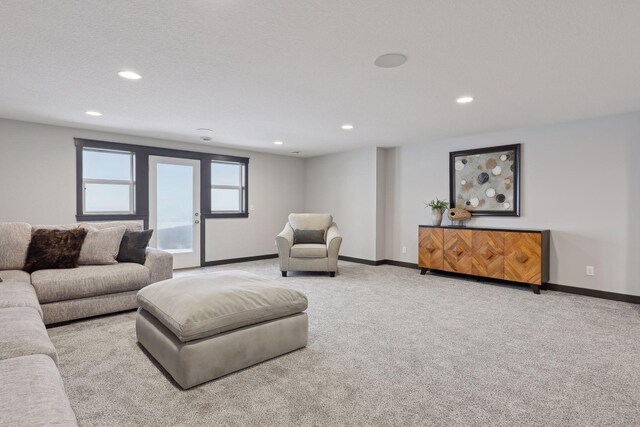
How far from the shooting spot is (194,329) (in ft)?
6.70

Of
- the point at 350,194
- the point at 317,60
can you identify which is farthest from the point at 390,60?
the point at 350,194

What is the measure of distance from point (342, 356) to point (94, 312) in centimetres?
249

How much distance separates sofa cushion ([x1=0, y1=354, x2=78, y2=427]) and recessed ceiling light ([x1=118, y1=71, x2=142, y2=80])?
232cm

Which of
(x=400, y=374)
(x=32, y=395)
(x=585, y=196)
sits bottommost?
(x=400, y=374)

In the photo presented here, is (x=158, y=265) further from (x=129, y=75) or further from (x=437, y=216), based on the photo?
(x=437, y=216)

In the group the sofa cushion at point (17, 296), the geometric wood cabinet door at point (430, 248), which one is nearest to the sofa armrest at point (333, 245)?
the geometric wood cabinet door at point (430, 248)

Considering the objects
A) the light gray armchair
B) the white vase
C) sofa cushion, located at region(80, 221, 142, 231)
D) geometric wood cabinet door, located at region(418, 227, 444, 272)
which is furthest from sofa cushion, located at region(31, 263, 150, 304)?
the white vase

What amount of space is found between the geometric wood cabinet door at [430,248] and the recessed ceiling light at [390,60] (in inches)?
127

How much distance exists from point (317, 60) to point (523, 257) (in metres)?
3.65

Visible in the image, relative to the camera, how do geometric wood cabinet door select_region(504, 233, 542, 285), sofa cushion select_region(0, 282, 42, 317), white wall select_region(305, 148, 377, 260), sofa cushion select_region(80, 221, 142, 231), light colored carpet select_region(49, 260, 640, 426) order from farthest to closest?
white wall select_region(305, 148, 377, 260) < geometric wood cabinet door select_region(504, 233, 542, 285) < sofa cushion select_region(80, 221, 142, 231) < sofa cushion select_region(0, 282, 42, 317) < light colored carpet select_region(49, 260, 640, 426)

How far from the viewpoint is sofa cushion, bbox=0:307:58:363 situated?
156 centimetres

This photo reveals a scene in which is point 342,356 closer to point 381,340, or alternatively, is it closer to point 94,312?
point 381,340

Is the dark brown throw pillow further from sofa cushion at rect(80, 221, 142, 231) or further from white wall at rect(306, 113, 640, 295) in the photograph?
white wall at rect(306, 113, 640, 295)

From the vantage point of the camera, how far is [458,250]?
5059mm
